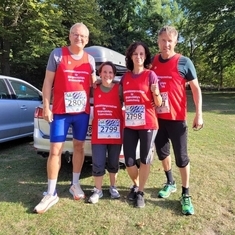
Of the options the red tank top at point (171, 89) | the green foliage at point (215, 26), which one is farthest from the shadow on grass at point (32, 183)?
the green foliage at point (215, 26)

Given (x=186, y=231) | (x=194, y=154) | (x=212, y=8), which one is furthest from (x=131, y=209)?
(x=212, y=8)

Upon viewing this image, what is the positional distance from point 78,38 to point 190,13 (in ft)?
72.4

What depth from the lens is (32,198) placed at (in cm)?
371

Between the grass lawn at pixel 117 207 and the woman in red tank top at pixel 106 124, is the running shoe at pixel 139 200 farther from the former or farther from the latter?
the woman in red tank top at pixel 106 124

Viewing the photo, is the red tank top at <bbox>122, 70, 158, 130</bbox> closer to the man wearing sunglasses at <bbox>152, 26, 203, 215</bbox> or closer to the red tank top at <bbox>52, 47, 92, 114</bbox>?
the man wearing sunglasses at <bbox>152, 26, 203, 215</bbox>

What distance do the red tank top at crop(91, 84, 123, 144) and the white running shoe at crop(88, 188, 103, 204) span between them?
605 mm

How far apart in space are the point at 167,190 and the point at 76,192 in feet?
3.70

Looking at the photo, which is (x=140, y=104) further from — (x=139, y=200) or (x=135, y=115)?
(x=139, y=200)

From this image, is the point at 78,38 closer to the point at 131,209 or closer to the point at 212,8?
the point at 131,209

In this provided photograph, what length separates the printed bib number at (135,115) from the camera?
3303mm

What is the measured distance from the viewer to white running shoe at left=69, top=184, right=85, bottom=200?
12.0ft

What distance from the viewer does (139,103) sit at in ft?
10.8

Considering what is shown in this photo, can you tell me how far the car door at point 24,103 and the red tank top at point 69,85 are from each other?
9.89 ft

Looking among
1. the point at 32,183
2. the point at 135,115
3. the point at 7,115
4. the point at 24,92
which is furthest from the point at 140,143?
the point at 24,92
